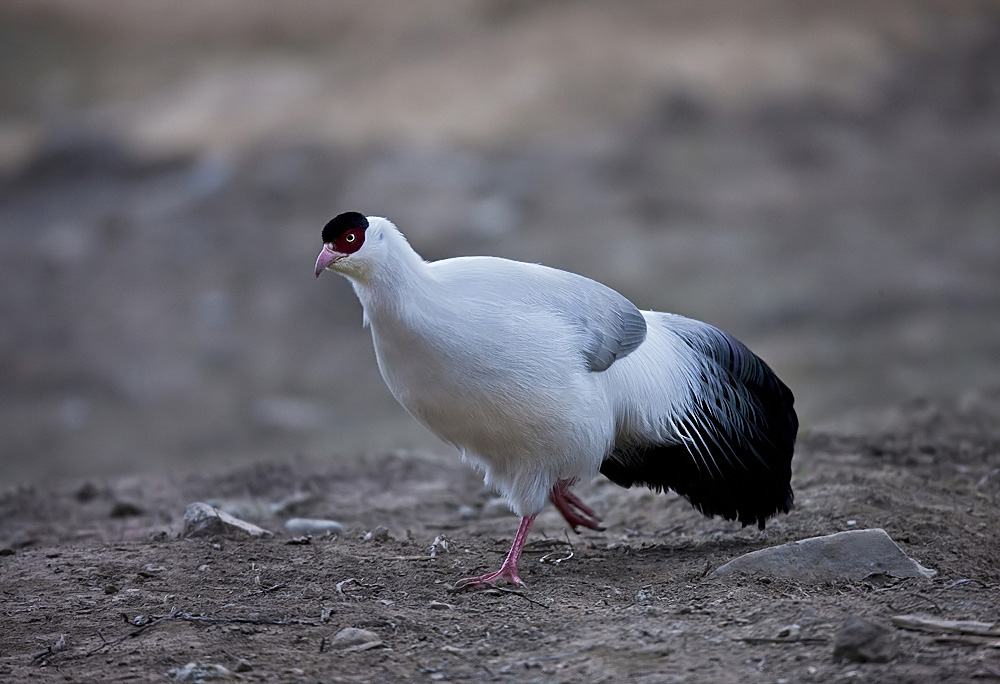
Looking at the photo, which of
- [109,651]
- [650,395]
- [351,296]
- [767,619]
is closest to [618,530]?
[650,395]

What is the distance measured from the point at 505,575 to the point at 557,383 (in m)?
0.90

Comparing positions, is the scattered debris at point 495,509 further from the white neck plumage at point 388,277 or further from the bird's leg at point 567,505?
the white neck plumage at point 388,277

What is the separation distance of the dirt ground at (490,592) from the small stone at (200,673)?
6 centimetres

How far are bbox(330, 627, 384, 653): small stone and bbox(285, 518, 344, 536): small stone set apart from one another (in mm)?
2066

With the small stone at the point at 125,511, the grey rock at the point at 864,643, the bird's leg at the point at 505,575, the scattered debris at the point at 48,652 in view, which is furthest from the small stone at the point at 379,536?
the grey rock at the point at 864,643

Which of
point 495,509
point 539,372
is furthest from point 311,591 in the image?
point 495,509

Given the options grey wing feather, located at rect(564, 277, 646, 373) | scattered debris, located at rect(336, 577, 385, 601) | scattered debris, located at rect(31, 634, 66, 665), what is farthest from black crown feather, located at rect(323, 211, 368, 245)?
scattered debris, located at rect(31, 634, 66, 665)

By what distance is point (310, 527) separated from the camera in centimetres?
617

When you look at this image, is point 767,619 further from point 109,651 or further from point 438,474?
point 438,474

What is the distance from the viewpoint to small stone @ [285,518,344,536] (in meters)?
6.09

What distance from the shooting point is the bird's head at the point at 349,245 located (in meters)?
4.52

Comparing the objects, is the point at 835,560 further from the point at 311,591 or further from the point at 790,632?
the point at 311,591

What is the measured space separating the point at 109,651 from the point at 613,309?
270 centimetres

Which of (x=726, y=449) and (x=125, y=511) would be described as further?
(x=125, y=511)
